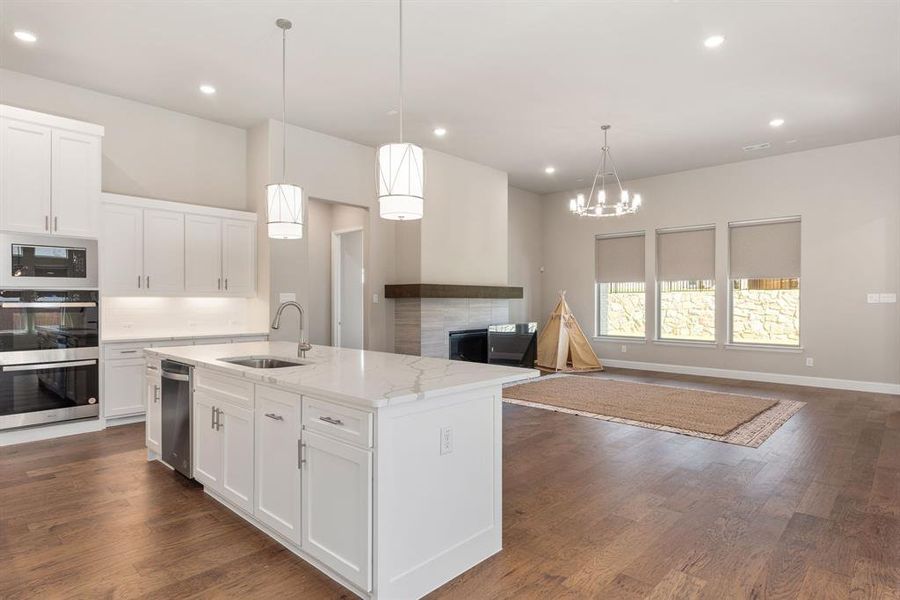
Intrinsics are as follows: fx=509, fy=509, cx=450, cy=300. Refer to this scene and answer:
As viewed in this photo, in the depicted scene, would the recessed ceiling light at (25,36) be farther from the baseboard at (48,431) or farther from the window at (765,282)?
the window at (765,282)

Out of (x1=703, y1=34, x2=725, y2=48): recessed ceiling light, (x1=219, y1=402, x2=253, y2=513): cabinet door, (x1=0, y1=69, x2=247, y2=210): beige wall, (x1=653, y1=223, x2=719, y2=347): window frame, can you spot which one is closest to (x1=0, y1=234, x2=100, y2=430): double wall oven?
(x1=0, y1=69, x2=247, y2=210): beige wall

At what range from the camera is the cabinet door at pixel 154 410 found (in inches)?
143

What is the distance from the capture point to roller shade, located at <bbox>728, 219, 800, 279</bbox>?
7.24 metres

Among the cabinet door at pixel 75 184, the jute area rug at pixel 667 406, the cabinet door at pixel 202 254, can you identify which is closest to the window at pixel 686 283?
the jute area rug at pixel 667 406

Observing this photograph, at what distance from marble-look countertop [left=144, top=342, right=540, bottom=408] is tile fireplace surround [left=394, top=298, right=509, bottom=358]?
10.7 ft

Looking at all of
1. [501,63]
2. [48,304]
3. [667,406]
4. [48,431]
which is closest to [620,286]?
[667,406]

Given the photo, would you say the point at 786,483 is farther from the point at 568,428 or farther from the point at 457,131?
the point at 457,131

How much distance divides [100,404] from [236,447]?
2.77 metres

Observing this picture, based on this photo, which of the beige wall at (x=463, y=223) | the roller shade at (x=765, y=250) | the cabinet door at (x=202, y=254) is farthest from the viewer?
the roller shade at (x=765, y=250)

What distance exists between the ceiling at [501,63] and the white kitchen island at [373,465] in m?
2.68

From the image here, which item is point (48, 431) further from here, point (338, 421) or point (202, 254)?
point (338, 421)

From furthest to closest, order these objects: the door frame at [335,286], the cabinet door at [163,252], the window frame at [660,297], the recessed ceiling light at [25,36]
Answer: the window frame at [660,297], the door frame at [335,286], the cabinet door at [163,252], the recessed ceiling light at [25,36]

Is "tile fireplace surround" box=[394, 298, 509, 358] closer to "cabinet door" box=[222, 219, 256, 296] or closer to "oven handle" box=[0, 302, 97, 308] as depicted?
"cabinet door" box=[222, 219, 256, 296]

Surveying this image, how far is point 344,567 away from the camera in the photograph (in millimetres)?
2061
